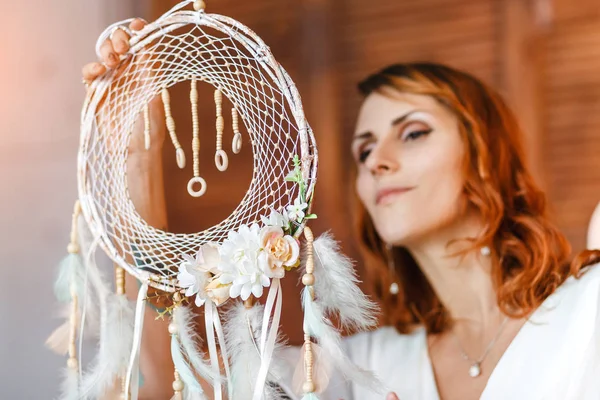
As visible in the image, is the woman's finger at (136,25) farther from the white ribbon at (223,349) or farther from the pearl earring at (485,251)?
the pearl earring at (485,251)

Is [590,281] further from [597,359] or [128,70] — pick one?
[128,70]

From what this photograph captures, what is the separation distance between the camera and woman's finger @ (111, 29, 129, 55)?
95cm

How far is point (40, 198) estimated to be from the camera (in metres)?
1.27

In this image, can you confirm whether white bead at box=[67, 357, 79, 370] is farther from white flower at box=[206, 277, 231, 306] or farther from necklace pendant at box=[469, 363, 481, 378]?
necklace pendant at box=[469, 363, 481, 378]

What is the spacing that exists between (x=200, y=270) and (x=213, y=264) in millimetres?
19

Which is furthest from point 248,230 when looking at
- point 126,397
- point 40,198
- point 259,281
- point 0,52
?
point 0,52

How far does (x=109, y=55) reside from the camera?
954 mm

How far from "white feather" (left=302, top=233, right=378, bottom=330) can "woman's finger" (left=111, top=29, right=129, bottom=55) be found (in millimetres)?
413

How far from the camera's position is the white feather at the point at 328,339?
2.76ft

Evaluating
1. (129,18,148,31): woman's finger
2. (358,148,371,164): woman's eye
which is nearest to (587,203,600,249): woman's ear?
(358,148,371,164): woman's eye

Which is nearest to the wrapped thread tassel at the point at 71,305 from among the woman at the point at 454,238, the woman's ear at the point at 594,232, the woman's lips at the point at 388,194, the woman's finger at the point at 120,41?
the woman's finger at the point at 120,41

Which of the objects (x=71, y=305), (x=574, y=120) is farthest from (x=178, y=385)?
(x=574, y=120)

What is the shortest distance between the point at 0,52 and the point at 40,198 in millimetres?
291

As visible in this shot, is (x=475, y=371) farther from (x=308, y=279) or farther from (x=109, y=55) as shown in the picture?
(x=109, y=55)
